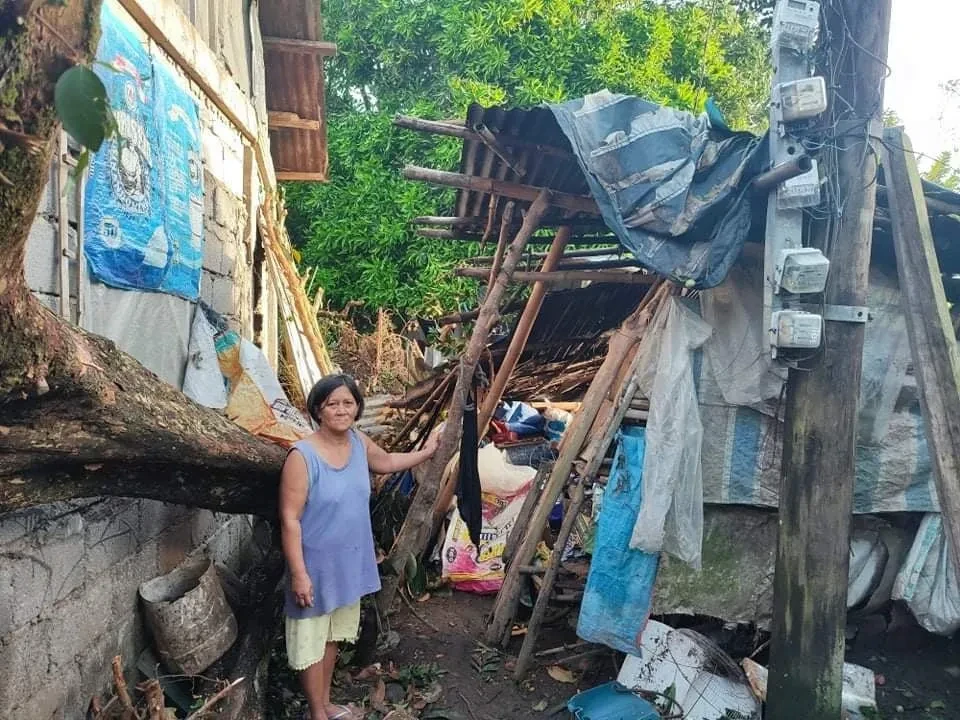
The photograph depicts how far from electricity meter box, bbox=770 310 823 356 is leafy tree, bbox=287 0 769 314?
9.48 metres

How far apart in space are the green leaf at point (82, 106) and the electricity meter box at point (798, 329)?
2692 mm

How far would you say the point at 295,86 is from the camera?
7.54 metres

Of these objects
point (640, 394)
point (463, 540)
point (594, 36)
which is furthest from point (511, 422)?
point (594, 36)

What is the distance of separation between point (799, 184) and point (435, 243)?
32.6 feet

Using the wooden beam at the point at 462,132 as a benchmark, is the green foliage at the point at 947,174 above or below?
above

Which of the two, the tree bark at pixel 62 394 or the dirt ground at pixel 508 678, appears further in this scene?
the dirt ground at pixel 508 678

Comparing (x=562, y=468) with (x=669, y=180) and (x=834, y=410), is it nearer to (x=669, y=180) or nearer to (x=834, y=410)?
(x=834, y=410)

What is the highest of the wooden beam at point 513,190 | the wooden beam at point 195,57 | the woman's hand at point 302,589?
the wooden beam at point 195,57

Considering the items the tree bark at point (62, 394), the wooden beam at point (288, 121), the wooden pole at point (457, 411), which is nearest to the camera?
the tree bark at point (62, 394)

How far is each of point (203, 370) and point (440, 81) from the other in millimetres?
10444

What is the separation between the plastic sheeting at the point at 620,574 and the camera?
3.71m

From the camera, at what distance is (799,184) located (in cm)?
296

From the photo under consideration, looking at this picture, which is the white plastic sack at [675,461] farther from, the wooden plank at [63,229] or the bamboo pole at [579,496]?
the wooden plank at [63,229]

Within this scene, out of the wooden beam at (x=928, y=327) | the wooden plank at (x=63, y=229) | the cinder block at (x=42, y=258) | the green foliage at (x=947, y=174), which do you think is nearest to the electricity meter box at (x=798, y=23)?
the wooden beam at (x=928, y=327)
